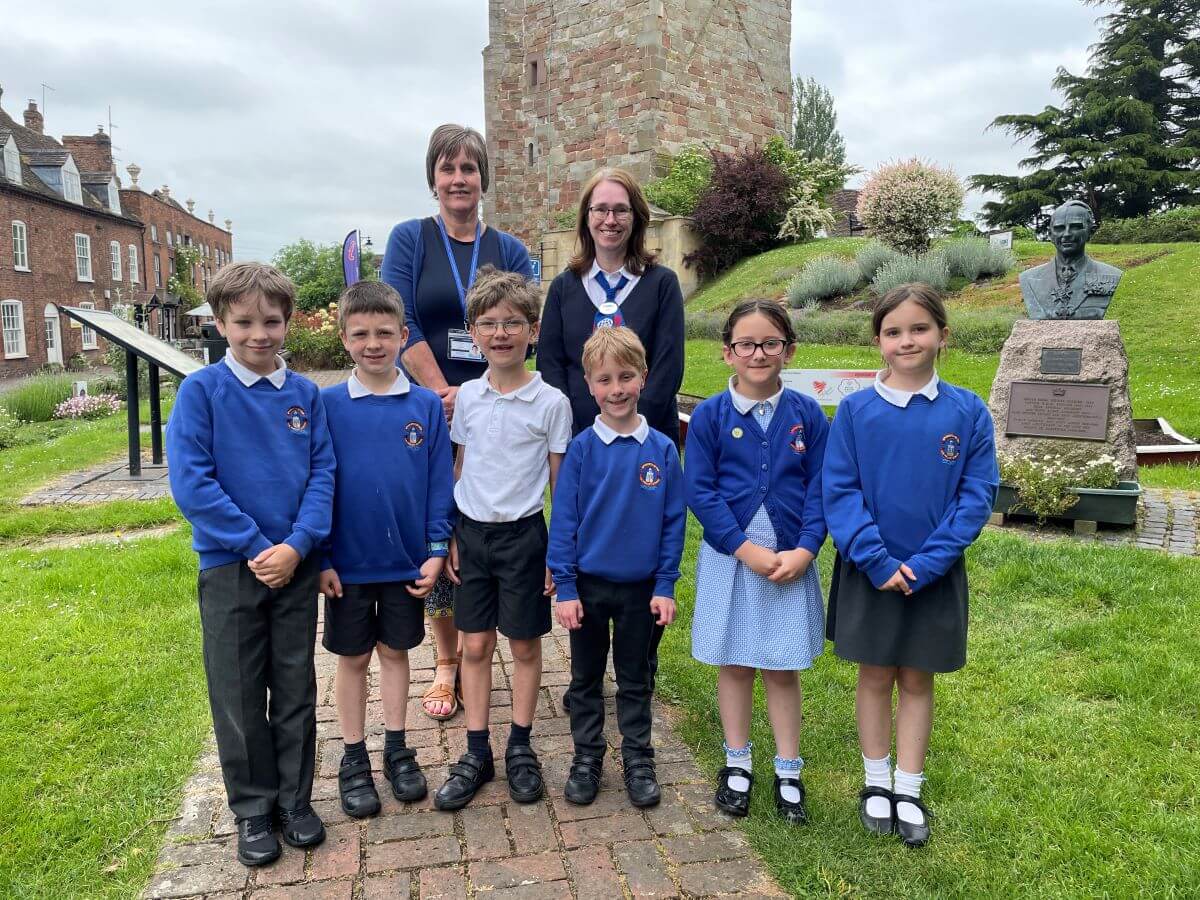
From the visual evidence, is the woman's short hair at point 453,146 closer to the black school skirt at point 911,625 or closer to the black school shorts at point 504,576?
the black school shorts at point 504,576

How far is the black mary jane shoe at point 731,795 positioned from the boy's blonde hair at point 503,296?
66.1 inches

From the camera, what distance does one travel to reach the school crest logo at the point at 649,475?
2.65 m

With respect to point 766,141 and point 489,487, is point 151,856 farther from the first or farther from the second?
point 766,141

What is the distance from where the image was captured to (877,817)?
253 centimetres

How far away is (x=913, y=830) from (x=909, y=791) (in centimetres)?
11

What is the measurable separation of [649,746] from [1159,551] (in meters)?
4.18

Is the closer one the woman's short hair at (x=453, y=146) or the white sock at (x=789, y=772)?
the white sock at (x=789, y=772)

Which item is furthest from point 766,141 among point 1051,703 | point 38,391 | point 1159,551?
point 1051,703

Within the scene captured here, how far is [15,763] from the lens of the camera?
293 cm

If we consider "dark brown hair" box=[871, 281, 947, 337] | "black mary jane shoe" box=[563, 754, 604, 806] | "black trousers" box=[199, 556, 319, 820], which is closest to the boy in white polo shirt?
"black mary jane shoe" box=[563, 754, 604, 806]

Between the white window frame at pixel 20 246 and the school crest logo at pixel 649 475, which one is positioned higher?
the white window frame at pixel 20 246

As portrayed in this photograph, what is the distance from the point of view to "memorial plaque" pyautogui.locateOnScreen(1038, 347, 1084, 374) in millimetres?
6094

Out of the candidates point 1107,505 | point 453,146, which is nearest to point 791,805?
point 453,146

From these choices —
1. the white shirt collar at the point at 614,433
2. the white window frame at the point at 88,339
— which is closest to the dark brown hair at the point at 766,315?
the white shirt collar at the point at 614,433
